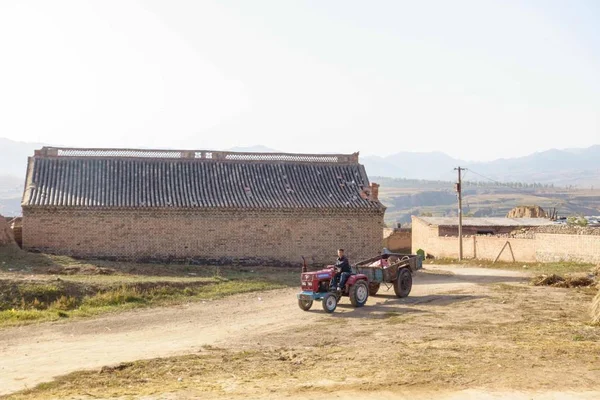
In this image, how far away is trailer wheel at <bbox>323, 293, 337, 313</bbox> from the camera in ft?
59.0

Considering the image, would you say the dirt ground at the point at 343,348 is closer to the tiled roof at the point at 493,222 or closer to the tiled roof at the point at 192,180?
the tiled roof at the point at 192,180

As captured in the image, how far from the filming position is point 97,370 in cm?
1180

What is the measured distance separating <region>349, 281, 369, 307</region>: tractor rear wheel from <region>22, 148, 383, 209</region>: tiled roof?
436 inches

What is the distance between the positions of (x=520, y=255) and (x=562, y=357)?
88.8 ft

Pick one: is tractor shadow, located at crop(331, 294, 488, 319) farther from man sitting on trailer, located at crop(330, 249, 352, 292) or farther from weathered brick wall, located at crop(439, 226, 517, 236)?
weathered brick wall, located at crop(439, 226, 517, 236)

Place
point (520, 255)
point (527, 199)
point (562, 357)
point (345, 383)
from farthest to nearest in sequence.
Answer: point (527, 199) < point (520, 255) < point (562, 357) < point (345, 383)

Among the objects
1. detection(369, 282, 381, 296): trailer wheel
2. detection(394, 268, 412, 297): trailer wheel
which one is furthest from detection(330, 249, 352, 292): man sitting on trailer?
detection(369, 282, 381, 296): trailer wheel

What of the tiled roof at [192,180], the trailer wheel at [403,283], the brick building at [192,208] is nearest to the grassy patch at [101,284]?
the brick building at [192,208]

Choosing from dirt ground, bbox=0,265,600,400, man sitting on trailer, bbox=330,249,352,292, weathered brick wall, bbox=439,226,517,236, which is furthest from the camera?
weathered brick wall, bbox=439,226,517,236

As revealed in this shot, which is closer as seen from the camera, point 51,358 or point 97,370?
point 97,370

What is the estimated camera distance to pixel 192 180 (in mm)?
31344

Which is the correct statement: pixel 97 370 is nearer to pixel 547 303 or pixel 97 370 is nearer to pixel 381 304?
pixel 381 304

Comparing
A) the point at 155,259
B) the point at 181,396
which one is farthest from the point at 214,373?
the point at 155,259

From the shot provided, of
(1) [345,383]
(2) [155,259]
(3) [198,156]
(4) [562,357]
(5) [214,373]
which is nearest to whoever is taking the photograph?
(1) [345,383]
